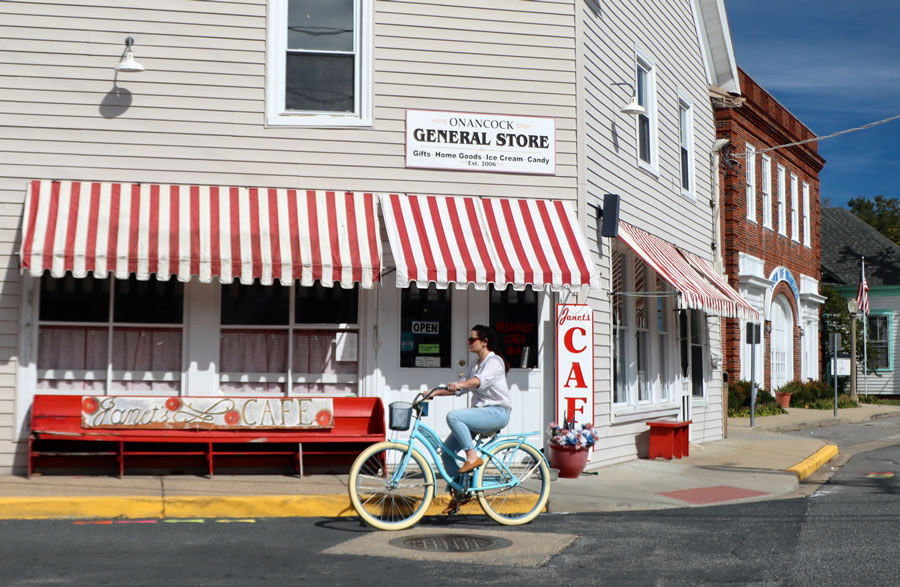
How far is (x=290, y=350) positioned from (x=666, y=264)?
5430 millimetres

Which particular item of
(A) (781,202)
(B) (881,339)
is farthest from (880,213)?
(A) (781,202)

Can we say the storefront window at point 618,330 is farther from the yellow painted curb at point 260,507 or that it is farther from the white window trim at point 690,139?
the yellow painted curb at point 260,507

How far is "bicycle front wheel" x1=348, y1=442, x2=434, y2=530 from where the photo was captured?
332 inches

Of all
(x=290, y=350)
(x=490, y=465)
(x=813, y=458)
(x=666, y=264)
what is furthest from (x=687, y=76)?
(x=490, y=465)

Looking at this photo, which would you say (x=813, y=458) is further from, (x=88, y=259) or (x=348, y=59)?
(x=88, y=259)

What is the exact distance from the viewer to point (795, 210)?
2945cm

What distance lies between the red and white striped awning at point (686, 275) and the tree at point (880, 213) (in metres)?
52.7

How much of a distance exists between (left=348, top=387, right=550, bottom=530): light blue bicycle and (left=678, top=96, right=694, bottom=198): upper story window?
9.36 metres

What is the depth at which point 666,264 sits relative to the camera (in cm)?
1393

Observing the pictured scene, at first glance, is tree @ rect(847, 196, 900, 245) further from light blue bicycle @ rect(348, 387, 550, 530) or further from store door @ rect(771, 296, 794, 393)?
light blue bicycle @ rect(348, 387, 550, 530)

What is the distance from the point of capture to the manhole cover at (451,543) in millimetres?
7682

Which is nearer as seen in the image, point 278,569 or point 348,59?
point 278,569

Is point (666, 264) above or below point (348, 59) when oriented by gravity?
below

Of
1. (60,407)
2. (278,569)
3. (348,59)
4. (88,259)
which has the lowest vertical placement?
(278,569)
